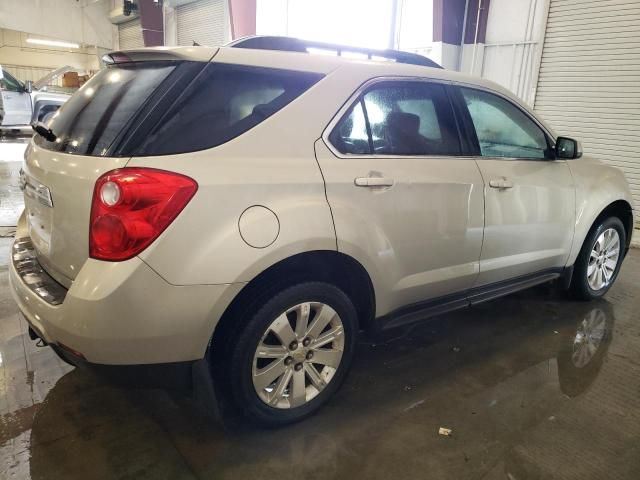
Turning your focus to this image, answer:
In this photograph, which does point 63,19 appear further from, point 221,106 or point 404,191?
point 404,191

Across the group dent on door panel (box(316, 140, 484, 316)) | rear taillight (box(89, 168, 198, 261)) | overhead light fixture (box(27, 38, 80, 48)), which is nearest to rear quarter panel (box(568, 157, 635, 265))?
dent on door panel (box(316, 140, 484, 316))

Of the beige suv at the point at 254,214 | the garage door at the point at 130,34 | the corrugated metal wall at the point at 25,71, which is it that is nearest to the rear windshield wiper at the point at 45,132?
the beige suv at the point at 254,214

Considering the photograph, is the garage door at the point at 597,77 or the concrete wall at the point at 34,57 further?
the concrete wall at the point at 34,57

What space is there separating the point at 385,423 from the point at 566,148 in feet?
7.00

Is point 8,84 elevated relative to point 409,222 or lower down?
elevated

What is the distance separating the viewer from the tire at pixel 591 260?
3484 millimetres

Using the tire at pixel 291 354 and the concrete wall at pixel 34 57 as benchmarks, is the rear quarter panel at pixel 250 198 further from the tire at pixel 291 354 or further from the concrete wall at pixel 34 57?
the concrete wall at pixel 34 57

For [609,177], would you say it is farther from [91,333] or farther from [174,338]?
[91,333]

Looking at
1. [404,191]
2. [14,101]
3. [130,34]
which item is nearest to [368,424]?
[404,191]

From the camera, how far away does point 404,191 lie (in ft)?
7.27

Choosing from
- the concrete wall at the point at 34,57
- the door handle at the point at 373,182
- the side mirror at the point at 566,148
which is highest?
the concrete wall at the point at 34,57

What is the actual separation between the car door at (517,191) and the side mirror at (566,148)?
1.8 inches

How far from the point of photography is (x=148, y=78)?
6.02 ft

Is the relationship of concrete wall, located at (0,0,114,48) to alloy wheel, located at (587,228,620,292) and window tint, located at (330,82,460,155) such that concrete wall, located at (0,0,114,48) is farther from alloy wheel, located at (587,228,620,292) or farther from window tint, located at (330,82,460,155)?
alloy wheel, located at (587,228,620,292)
